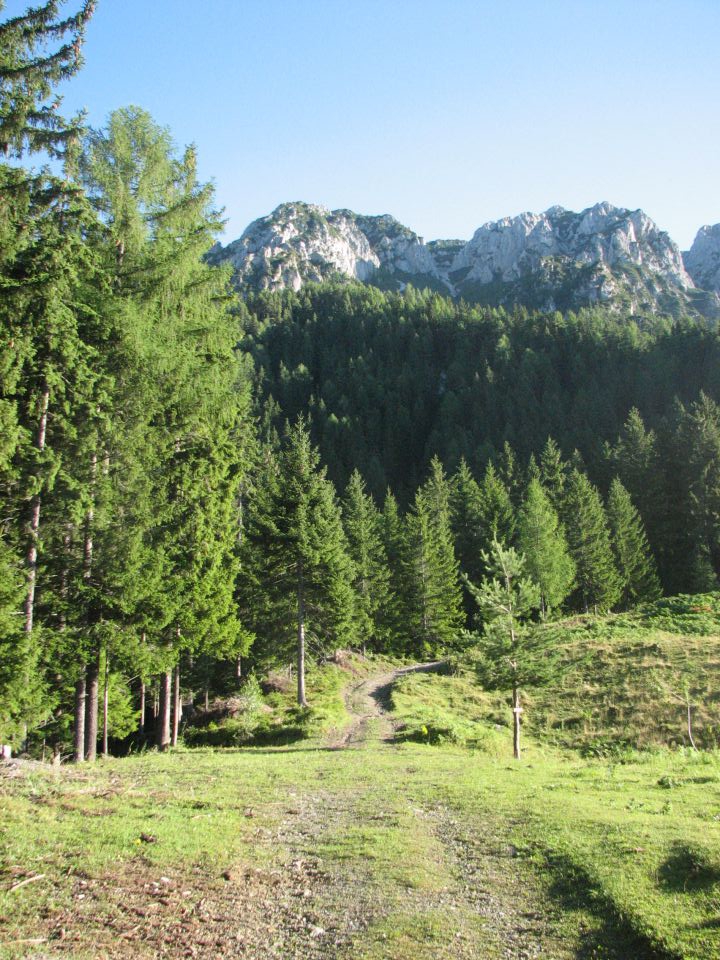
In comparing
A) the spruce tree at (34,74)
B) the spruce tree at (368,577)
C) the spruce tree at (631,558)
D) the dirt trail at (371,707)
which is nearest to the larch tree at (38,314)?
the spruce tree at (34,74)

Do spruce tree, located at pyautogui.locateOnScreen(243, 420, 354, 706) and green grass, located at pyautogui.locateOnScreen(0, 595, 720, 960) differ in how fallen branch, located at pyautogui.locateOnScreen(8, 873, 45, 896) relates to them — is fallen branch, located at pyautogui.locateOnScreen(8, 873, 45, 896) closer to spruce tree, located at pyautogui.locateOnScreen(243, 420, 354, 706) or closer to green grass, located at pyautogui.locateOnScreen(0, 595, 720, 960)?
green grass, located at pyautogui.locateOnScreen(0, 595, 720, 960)

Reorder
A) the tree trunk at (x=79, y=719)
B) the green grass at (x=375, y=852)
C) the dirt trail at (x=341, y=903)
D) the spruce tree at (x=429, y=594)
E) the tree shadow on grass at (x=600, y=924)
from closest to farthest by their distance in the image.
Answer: the tree shadow on grass at (x=600, y=924) < the dirt trail at (x=341, y=903) < the green grass at (x=375, y=852) < the tree trunk at (x=79, y=719) < the spruce tree at (x=429, y=594)

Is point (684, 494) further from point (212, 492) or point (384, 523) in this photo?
point (212, 492)

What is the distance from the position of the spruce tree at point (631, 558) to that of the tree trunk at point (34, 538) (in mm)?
53773

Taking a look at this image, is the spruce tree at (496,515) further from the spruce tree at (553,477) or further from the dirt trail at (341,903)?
the dirt trail at (341,903)

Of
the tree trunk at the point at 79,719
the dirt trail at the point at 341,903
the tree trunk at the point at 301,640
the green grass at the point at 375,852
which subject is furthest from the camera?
the tree trunk at the point at 301,640

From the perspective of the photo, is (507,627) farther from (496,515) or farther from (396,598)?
(496,515)

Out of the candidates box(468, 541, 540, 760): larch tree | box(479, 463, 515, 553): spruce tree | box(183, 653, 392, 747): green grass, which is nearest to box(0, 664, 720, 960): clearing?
box(468, 541, 540, 760): larch tree

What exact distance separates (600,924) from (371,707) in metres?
26.3

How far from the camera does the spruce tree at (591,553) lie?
55.9 metres

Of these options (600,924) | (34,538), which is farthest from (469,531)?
(600,924)

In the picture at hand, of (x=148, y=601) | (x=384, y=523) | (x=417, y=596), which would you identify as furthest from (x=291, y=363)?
(x=148, y=601)

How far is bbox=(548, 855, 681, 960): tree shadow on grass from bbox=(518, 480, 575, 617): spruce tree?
44702 millimetres

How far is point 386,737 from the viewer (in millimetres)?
24266
